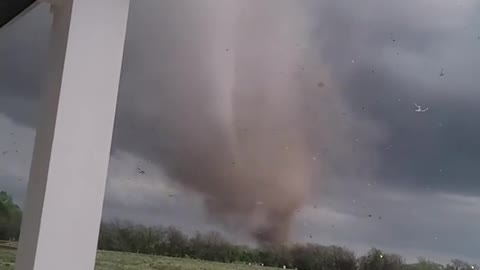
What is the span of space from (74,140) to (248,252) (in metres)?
2.03

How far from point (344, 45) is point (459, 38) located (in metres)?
0.54

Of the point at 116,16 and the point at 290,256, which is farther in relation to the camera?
the point at 290,256

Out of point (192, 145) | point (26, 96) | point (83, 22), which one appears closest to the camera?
point (83, 22)

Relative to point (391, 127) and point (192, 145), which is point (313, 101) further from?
point (192, 145)

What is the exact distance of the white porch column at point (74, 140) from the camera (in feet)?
2.36

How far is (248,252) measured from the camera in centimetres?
268

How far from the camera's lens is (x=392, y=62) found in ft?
9.08

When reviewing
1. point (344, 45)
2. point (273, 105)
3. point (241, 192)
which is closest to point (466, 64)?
point (344, 45)

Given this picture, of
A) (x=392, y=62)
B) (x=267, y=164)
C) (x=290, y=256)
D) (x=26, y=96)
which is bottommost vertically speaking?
(x=290, y=256)

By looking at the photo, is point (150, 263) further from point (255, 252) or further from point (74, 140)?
point (74, 140)

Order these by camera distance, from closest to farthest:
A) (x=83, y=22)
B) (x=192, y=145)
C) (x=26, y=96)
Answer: (x=83, y=22) < (x=26, y=96) < (x=192, y=145)

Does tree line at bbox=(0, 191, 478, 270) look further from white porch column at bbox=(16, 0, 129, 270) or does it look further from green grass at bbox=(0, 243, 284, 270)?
white porch column at bbox=(16, 0, 129, 270)

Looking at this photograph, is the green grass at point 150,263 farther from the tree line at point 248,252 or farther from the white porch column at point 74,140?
the white porch column at point 74,140

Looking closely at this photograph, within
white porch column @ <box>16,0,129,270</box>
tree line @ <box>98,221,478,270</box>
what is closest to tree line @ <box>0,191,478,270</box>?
tree line @ <box>98,221,478,270</box>
